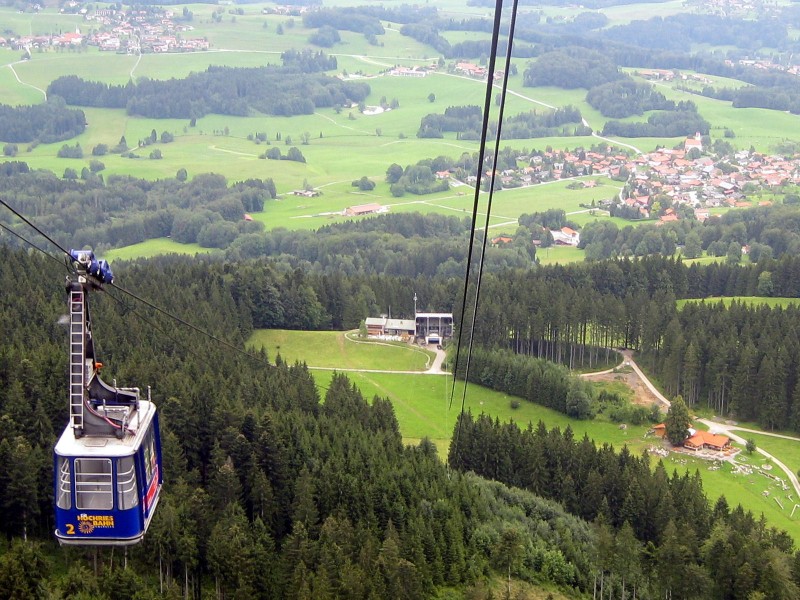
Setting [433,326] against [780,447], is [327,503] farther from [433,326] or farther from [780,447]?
[433,326]

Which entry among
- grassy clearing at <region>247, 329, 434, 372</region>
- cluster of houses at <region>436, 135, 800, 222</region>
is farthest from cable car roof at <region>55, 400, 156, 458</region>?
cluster of houses at <region>436, 135, 800, 222</region>

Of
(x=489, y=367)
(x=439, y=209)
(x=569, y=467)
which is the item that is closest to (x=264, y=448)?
(x=569, y=467)

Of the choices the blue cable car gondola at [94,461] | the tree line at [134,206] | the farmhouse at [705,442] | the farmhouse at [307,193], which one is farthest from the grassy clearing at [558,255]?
the blue cable car gondola at [94,461]

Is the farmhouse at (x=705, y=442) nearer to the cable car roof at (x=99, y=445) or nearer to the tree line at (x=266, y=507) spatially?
the tree line at (x=266, y=507)

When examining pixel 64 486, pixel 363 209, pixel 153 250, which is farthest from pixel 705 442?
pixel 363 209

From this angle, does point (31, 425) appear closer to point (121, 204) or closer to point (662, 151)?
point (121, 204)

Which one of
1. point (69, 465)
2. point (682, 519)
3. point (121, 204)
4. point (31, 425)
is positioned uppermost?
point (69, 465)
